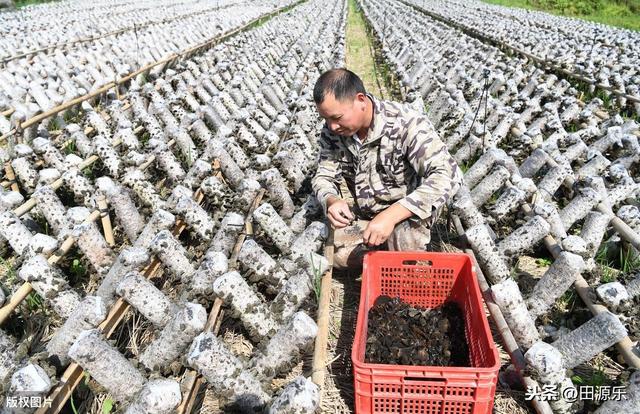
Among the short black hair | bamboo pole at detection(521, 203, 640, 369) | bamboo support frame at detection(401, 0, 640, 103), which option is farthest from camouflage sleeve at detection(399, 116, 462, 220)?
bamboo support frame at detection(401, 0, 640, 103)

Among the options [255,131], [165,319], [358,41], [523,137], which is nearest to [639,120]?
[523,137]

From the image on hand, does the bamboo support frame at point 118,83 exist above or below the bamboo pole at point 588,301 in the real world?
above

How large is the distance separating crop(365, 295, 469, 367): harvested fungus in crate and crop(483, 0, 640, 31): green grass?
85.9ft

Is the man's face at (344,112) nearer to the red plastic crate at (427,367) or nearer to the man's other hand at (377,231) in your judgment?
the man's other hand at (377,231)

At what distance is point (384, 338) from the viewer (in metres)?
2.49

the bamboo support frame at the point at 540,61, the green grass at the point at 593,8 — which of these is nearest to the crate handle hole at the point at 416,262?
the bamboo support frame at the point at 540,61

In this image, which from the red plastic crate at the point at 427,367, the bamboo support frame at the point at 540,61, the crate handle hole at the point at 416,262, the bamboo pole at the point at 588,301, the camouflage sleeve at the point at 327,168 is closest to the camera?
the red plastic crate at the point at 427,367

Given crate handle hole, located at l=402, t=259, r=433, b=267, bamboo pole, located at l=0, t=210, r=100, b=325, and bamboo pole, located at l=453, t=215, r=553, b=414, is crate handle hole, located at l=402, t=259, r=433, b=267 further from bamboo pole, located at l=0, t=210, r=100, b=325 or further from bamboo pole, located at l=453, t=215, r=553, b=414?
bamboo pole, located at l=0, t=210, r=100, b=325

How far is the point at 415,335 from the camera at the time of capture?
257 centimetres

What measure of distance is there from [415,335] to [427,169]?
941 millimetres

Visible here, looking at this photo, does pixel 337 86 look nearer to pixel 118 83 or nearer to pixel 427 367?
pixel 427 367

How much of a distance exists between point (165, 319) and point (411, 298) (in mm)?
1377

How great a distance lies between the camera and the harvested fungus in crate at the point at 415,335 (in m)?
2.40

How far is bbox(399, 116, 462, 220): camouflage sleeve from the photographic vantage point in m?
2.70
